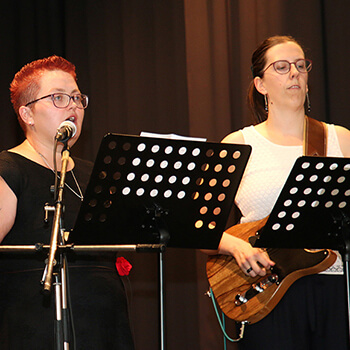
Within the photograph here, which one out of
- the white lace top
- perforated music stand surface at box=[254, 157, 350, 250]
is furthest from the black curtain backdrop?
perforated music stand surface at box=[254, 157, 350, 250]

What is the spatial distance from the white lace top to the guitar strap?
3 centimetres

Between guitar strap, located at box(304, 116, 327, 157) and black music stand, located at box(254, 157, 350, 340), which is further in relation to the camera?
guitar strap, located at box(304, 116, 327, 157)

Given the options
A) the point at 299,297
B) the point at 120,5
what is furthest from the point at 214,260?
the point at 120,5

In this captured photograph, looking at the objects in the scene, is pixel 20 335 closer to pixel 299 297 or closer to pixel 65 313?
pixel 65 313

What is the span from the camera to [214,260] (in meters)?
2.81

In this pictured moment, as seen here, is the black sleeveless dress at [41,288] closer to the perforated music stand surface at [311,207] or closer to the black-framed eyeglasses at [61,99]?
the black-framed eyeglasses at [61,99]

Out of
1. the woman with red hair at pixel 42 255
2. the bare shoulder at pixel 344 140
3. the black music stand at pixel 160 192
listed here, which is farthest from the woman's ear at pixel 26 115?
the bare shoulder at pixel 344 140

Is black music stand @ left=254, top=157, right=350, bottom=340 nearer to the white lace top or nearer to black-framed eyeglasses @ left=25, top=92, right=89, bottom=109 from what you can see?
the white lace top

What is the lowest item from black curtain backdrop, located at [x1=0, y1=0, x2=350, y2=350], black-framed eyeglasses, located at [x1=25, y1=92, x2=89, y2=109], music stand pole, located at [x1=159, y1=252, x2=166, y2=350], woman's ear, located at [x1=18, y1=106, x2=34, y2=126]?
music stand pole, located at [x1=159, y1=252, x2=166, y2=350]

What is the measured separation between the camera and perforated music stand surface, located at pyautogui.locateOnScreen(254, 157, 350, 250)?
6.97 ft

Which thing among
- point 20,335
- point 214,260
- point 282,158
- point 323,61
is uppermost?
point 323,61

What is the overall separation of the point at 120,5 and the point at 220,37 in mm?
905

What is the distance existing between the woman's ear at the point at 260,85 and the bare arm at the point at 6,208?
126cm

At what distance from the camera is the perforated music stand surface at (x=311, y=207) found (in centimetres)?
212
